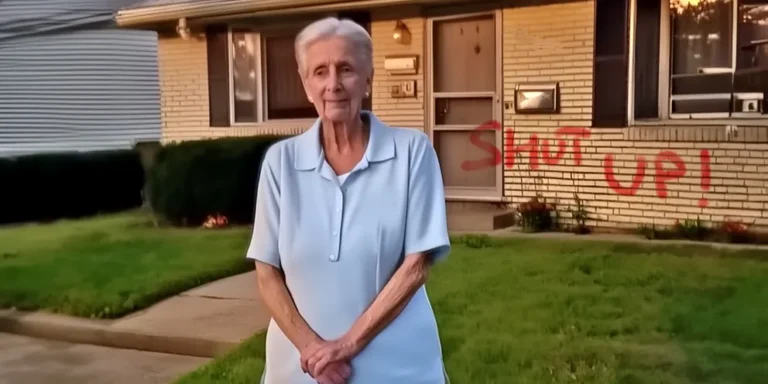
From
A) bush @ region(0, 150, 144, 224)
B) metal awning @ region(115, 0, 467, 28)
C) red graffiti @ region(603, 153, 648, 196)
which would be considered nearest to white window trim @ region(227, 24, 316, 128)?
A: metal awning @ region(115, 0, 467, 28)

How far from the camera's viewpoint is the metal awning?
36.2 ft

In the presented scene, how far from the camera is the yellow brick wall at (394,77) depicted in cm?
1105

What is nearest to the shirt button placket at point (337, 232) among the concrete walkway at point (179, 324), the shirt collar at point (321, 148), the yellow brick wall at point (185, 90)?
the shirt collar at point (321, 148)

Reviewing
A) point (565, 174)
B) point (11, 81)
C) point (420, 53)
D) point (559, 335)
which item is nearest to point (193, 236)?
point (420, 53)

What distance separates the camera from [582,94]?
9.85m

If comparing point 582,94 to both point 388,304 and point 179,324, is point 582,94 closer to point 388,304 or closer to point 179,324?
point 179,324

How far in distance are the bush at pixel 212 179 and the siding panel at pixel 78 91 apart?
17.1 ft

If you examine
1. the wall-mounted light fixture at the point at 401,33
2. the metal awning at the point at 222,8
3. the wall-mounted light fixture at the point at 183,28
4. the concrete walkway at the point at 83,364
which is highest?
the metal awning at the point at 222,8

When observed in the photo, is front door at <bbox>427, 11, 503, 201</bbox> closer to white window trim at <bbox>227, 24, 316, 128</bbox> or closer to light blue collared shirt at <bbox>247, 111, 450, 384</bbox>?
white window trim at <bbox>227, 24, 316, 128</bbox>

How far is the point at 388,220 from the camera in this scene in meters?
2.68

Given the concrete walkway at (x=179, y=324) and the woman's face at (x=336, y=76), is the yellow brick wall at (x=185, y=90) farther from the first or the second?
the woman's face at (x=336, y=76)

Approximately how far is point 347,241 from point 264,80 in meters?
10.5

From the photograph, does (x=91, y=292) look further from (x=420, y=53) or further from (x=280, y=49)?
(x=280, y=49)

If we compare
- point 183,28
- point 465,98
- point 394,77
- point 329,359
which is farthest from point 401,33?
point 329,359
